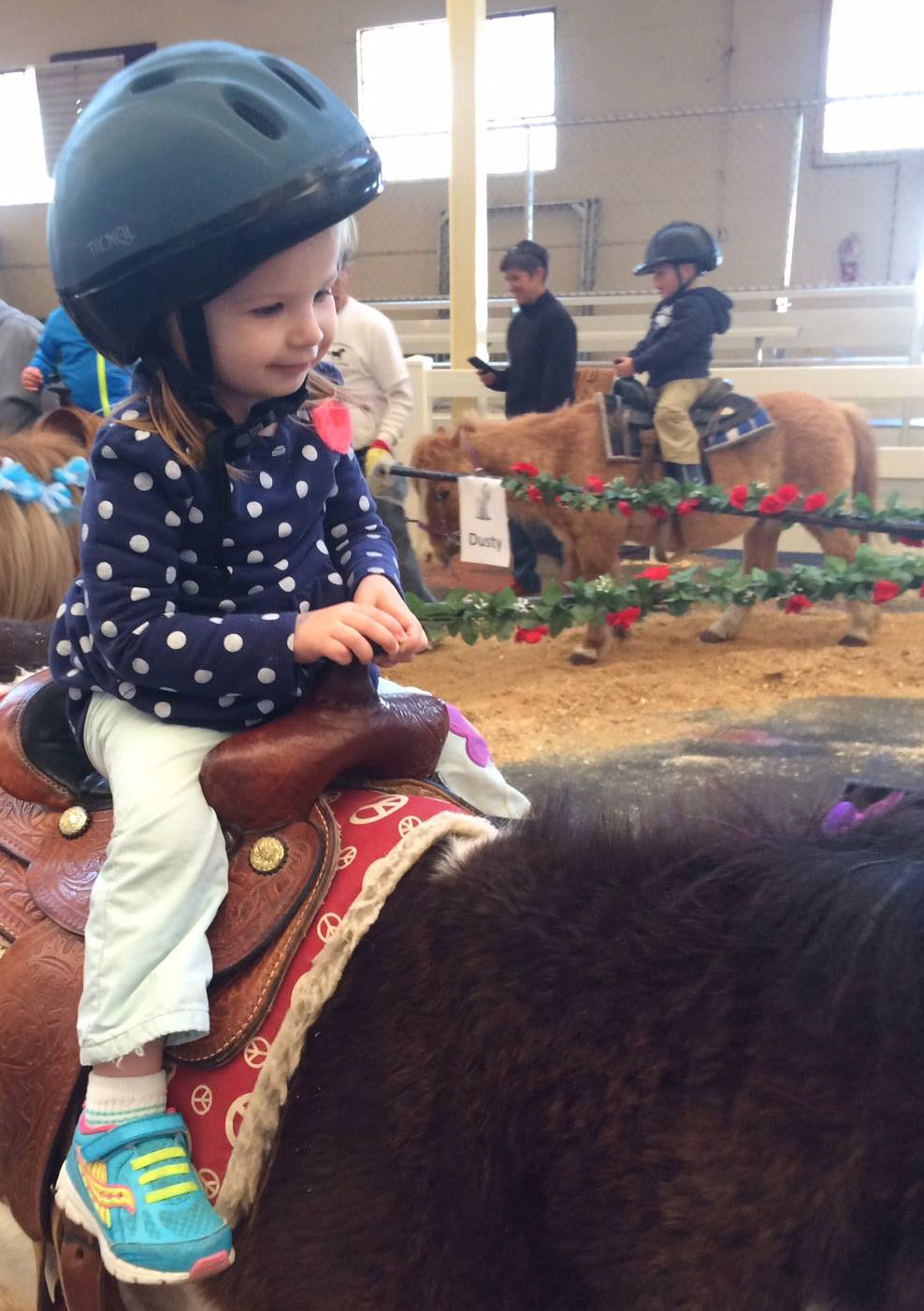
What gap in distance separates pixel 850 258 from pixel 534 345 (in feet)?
21.1

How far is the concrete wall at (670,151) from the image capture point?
10.4 m

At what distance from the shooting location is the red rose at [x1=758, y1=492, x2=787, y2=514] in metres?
4.65

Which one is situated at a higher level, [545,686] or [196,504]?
[196,504]

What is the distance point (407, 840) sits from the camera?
100 centimetres

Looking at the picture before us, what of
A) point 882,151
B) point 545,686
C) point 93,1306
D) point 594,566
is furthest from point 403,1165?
point 882,151

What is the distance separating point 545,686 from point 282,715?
3.44 metres

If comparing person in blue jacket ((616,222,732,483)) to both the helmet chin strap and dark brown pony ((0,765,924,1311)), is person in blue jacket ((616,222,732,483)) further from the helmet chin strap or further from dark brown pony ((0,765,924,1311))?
dark brown pony ((0,765,924,1311))

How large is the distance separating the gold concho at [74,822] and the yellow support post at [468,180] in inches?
203

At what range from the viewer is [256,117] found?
1.02m

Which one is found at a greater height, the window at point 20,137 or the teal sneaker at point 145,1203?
the window at point 20,137

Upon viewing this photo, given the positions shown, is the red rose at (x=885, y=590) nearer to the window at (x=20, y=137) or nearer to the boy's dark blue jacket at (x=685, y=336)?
the boy's dark blue jacket at (x=685, y=336)

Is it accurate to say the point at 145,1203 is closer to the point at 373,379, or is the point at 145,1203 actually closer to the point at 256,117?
the point at 256,117

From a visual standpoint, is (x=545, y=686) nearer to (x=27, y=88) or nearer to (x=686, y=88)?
(x=686, y=88)

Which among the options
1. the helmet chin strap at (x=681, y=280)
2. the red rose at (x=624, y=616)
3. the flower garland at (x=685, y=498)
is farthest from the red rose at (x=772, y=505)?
the helmet chin strap at (x=681, y=280)
